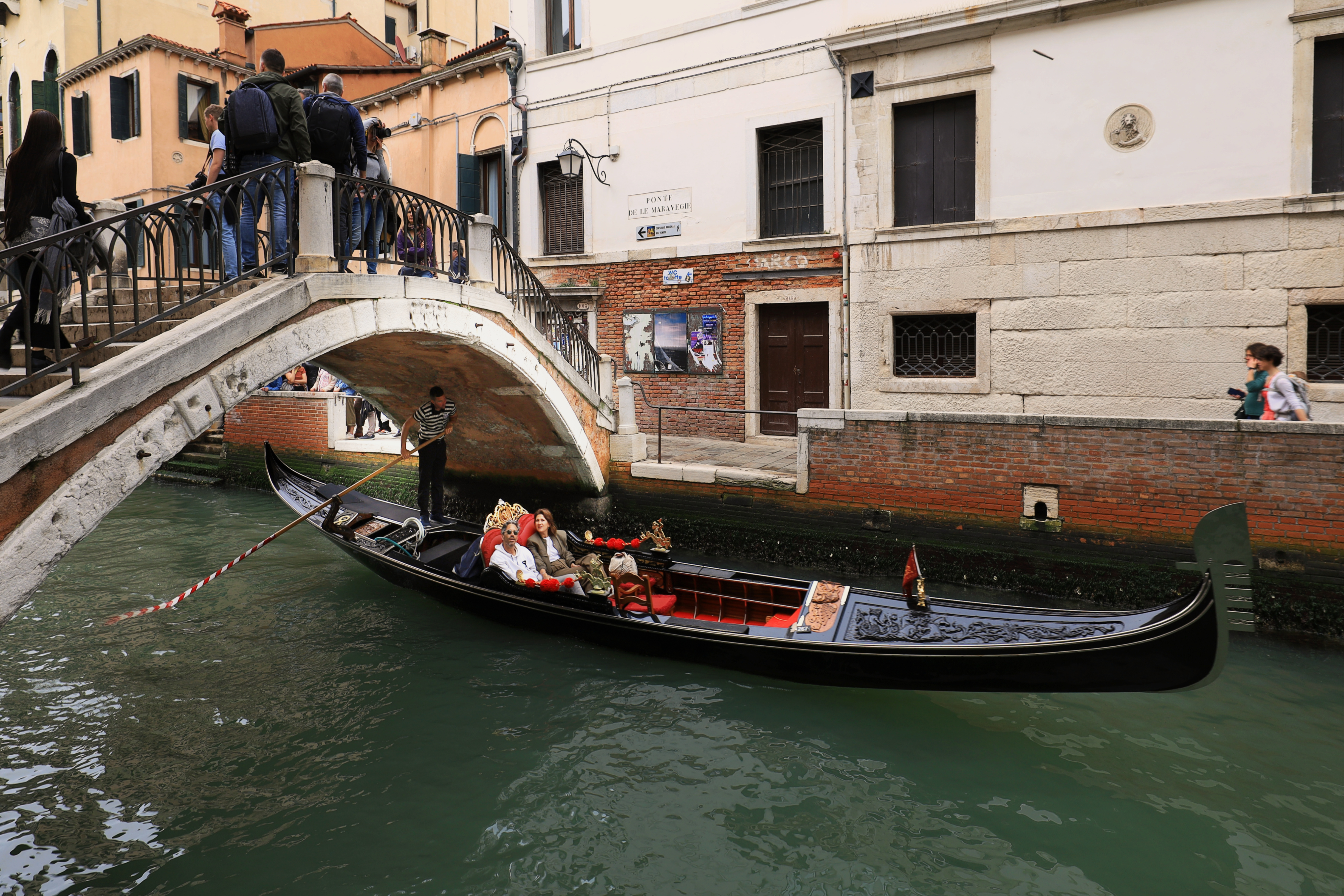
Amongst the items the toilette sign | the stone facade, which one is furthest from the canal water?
the toilette sign

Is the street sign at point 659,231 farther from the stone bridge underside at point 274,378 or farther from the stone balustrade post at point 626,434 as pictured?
the stone bridge underside at point 274,378

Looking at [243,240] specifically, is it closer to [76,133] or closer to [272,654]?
[272,654]

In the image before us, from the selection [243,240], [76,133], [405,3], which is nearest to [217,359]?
[243,240]

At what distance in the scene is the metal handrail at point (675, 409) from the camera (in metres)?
7.43

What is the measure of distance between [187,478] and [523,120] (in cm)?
624

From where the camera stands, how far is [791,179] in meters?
8.47

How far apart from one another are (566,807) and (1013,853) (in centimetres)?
173

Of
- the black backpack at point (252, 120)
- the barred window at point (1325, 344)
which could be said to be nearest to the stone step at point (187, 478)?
the black backpack at point (252, 120)

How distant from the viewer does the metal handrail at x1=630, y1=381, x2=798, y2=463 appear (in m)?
7.43

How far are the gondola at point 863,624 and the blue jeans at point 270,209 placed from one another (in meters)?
2.12

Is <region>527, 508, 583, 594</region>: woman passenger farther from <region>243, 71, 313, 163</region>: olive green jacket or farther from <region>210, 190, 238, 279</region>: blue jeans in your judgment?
<region>243, 71, 313, 163</region>: olive green jacket

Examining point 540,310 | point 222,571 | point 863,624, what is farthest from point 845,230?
point 222,571

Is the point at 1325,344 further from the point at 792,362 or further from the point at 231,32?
the point at 231,32

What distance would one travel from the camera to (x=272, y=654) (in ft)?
17.1
